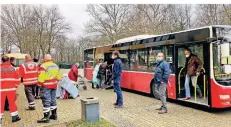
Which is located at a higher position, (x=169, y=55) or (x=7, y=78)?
(x=169, y=55)

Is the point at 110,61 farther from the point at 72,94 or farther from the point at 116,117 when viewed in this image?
the point at 116,117

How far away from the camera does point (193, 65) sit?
9.26m

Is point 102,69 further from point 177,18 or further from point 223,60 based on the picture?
point 177,18

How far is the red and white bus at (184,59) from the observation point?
323 inches

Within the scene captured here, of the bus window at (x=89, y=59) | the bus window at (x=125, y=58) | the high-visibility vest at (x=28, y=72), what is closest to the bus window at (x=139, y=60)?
the bus window at (x=125, y=58)

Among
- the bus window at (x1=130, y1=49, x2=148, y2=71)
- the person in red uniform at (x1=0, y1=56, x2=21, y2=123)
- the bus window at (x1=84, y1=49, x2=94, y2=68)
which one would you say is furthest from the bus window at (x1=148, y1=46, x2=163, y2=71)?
the bus window at (x1=84, y1=49, x2=94, y2=68)

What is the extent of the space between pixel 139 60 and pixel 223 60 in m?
4.93

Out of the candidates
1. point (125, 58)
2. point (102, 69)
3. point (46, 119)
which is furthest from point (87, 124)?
point (102, 69)

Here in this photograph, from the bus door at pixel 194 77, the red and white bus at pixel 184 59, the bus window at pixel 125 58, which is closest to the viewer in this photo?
the red and white bus at pixel 184 59

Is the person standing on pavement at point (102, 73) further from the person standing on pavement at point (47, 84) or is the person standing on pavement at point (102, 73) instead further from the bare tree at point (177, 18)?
the bare tree at point (177, 18)

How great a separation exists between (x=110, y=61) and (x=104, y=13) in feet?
98.0

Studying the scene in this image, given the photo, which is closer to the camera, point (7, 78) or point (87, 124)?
point (87, 124)

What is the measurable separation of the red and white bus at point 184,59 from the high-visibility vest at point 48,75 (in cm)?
435

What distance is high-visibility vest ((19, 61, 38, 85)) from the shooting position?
931 centimetres
